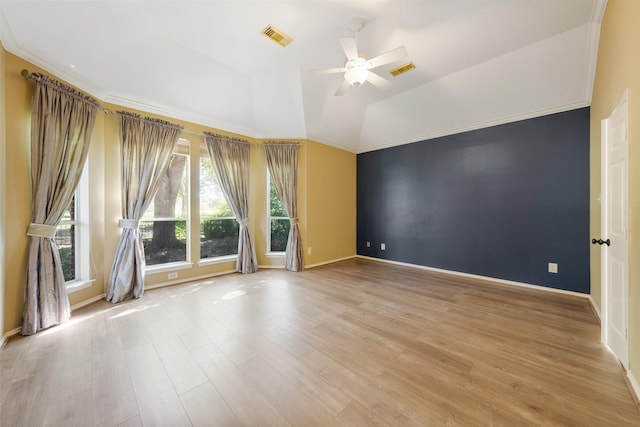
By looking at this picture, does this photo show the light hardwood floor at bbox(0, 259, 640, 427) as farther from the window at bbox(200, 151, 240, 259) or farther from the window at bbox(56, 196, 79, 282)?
the window at bbox(200, 151, 240, 259)

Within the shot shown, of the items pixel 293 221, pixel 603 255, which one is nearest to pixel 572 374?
pixel 603 255

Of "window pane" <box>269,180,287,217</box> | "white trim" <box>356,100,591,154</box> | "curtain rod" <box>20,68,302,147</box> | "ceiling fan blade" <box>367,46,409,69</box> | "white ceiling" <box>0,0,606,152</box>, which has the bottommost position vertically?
"window pane" <box>269,180,287,217</box>

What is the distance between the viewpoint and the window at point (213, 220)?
411cm

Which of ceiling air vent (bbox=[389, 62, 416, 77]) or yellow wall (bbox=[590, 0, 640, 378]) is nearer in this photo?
yellow wall (bbox=[590, 0, 640, 378])

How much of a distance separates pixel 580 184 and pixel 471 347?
9.75 feet

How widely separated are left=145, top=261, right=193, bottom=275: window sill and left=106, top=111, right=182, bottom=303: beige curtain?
315 millimetres

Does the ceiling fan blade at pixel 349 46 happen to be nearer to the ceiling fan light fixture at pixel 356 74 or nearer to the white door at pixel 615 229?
the ceiling fan light fixture at pixel 356 74

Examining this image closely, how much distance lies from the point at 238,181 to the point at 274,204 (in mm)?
864

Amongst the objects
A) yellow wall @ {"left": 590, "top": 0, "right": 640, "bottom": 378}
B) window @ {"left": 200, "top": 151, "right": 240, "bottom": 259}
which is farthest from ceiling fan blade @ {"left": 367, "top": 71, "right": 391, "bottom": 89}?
window @ {"left": 200, "top": 151, "right": 240, "bottom": 259}

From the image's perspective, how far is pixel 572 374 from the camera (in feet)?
5.55

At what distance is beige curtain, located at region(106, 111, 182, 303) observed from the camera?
312 cm

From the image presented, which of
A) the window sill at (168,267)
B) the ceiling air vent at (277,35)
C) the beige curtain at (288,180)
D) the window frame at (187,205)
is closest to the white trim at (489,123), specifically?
the beige curtain at (288,180)

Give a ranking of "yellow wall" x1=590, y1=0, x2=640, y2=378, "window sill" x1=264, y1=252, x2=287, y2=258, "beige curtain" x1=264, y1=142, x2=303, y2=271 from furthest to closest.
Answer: "window sill" x1=264, y1=252, x2=287, y2=258
"beige curtain" x1=264, y1=142, x2=303, y2=271
"yellow wall" x1=590, y1=0, x2=640, y2=378

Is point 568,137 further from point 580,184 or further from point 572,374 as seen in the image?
point 572,374
